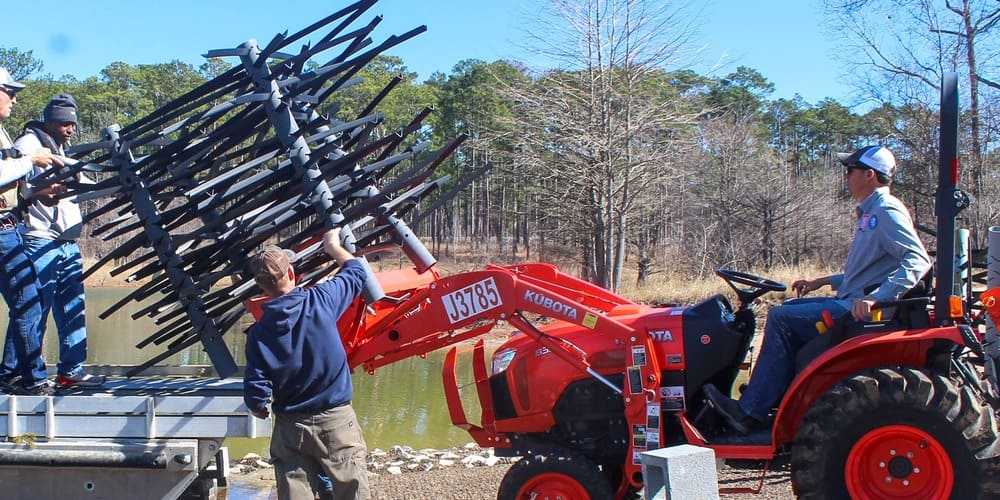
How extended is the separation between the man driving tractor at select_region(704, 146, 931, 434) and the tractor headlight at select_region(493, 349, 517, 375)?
46.3 inches

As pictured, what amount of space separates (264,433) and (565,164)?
1803 cm

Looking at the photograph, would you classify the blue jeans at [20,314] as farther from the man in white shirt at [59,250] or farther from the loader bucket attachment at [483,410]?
the loader bucket attachment at [483,410]

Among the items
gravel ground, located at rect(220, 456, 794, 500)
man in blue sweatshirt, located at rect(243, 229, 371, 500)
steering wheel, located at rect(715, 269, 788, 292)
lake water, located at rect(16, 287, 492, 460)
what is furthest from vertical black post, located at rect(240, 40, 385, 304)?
Result: lake water, located at rect(16, 287, 492, 460)

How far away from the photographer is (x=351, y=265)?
14.7 ft

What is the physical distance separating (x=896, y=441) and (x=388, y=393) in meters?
10.7

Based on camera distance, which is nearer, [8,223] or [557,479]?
[557,479]

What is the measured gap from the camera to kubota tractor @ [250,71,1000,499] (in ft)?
13.6

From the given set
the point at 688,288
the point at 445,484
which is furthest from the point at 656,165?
the point at 445,484

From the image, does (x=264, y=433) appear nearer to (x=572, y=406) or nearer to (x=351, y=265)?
(x=351, y=265)

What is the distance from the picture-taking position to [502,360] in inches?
208

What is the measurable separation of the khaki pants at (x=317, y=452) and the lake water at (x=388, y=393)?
572cm

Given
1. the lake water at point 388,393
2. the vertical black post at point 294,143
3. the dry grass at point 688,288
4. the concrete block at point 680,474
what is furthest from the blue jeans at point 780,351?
the dry grass at point 688,288

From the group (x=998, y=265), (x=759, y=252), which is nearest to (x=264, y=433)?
(x=998, y=265)

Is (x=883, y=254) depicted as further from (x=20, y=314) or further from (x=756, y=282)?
(x=20, y=314)
